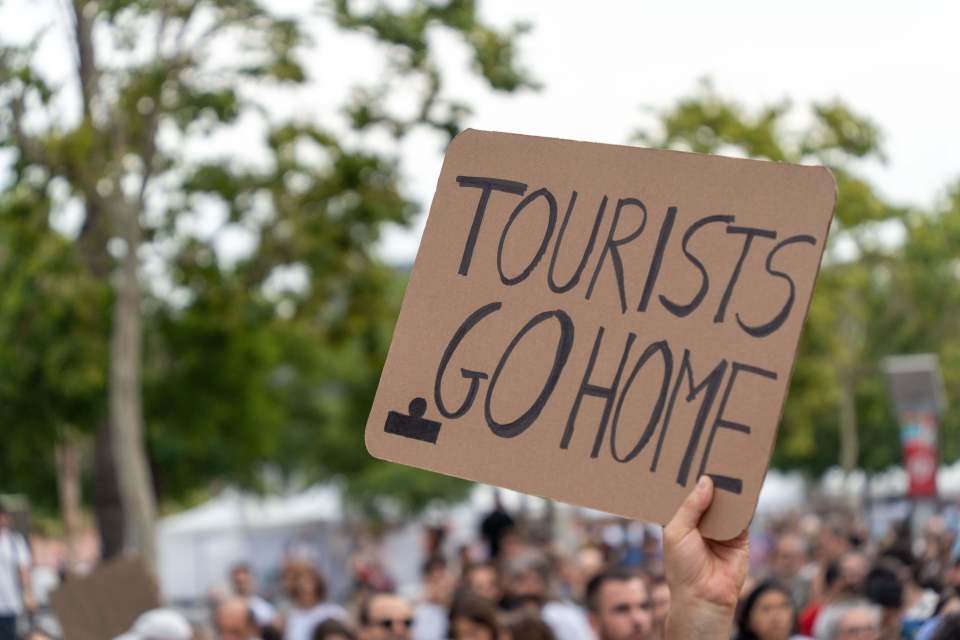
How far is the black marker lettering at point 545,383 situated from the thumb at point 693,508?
39 cm

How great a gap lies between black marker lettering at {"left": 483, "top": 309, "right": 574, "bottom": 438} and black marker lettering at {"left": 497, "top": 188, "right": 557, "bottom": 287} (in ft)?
0.32

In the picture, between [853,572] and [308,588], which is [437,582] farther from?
[853,572]

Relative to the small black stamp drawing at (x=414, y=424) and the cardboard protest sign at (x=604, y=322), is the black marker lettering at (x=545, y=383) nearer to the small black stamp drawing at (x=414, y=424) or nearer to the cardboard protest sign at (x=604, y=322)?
the cardboard protest sign at (x=604, y=322)

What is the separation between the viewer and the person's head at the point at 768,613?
6863 millimetres

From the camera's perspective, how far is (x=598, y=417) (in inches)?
125

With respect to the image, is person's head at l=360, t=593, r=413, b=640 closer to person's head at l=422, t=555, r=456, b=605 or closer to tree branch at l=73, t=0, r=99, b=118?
person's head at l=422, t=555, r=456, b=605

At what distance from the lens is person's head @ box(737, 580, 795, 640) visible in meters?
6.86

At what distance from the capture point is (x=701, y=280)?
3137 millimetres

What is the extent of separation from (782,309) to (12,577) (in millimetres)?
7709

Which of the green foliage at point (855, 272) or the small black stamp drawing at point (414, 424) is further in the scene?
the green foliage at point (855, 272)

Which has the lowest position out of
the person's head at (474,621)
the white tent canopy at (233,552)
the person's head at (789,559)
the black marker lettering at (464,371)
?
the white tent canopy at (233,552)

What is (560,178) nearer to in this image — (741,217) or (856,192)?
(741,217)

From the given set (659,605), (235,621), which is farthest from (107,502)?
(659,605)

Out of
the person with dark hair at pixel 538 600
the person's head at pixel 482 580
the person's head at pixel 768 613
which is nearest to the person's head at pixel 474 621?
the person with dark hair at pixel 538 600
